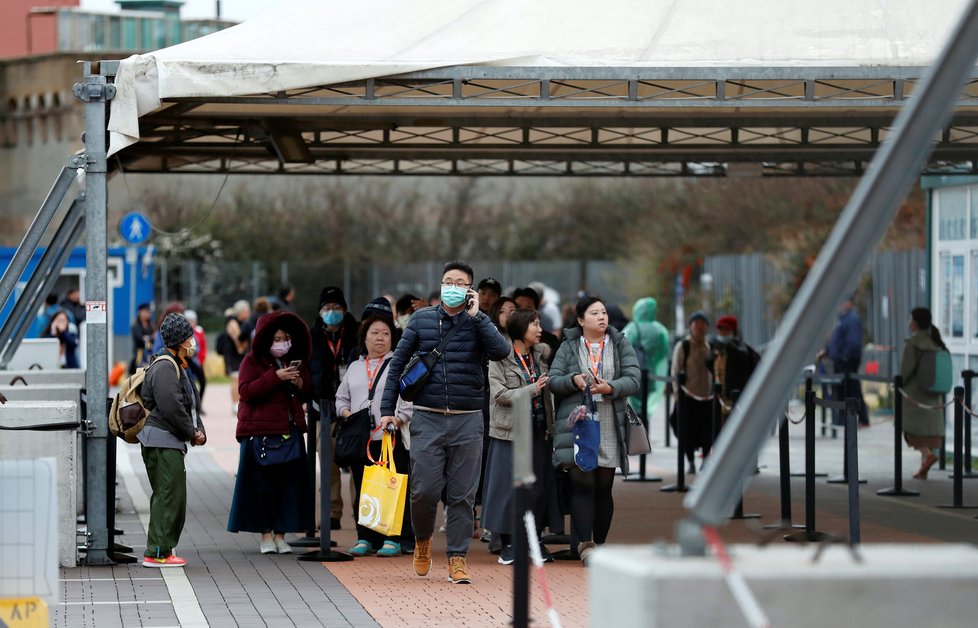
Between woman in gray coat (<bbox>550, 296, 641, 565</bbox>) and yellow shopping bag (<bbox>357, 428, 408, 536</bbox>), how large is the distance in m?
1.11

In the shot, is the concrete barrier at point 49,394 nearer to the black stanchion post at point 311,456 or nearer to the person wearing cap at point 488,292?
the black stanchion post at point 311,456

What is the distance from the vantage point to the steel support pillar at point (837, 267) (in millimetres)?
5273

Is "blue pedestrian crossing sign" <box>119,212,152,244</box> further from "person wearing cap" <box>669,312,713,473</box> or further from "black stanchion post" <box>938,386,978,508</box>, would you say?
"black stanchion post" <box>938,386,978,508</box>

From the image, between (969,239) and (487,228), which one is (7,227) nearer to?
(487,228)

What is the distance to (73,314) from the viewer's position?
24625mm

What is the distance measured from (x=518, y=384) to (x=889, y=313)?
58.9 ft

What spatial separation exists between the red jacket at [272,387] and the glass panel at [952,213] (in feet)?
40.2

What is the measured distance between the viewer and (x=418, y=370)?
10.0m

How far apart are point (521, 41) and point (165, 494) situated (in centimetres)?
388

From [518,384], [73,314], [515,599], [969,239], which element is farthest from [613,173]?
[515,599]

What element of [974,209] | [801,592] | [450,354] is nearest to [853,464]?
[450,354]

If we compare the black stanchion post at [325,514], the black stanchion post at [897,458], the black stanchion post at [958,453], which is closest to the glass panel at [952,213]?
the black stanchion post at [897,458]

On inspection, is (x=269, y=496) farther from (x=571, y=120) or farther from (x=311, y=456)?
(x=571, y=120)

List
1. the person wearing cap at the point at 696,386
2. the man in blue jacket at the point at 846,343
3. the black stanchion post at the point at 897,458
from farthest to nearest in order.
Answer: the man in blue jacket at the point at 846,343 → the person wearing cap at the point at 696,386 → the black stanchion post at the point at 897,458
